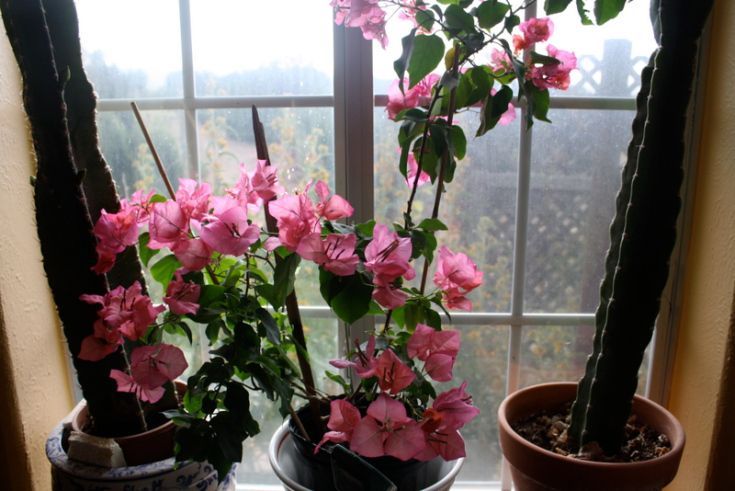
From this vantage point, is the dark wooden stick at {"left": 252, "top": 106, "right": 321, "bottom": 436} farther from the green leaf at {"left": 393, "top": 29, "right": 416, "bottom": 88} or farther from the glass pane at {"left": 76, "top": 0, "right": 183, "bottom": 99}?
the glass pane at {"left": 76, "top": 0, "right": 183, "bottom": 99}

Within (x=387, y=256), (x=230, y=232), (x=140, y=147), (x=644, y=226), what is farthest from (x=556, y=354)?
(x=140, y=147)

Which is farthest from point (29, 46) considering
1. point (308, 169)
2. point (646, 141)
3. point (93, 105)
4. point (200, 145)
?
point (646, 141)

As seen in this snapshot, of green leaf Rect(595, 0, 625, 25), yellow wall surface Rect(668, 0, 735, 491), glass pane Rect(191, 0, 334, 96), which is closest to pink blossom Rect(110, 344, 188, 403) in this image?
glass pane Rect(191, 0, 334, 96)

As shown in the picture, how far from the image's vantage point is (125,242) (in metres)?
0.76

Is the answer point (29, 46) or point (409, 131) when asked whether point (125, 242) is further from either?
point (409, 131)

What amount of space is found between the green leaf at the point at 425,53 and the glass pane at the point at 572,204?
390 millimetres

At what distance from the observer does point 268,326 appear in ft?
2.48

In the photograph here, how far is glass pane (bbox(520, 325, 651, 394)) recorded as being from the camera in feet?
3.99

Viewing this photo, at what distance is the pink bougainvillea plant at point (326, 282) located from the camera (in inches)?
27.4

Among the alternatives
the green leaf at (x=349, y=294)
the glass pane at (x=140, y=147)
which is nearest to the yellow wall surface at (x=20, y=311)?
the glass pane at (x=140, y=147)

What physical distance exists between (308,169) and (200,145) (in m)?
0.22

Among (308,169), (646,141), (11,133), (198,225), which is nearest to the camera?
(198,225)

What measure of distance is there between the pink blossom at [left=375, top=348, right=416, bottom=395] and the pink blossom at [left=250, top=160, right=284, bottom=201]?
0.24 metres

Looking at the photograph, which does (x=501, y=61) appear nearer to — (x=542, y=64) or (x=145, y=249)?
(x=542, y=64)
